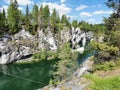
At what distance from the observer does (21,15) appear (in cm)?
11050

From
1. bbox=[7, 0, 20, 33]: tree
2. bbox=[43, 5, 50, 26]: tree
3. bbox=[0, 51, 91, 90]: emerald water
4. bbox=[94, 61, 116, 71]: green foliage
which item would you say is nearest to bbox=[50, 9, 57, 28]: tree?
bbox=[43, 5, 50, 26]: tree

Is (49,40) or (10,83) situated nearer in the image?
(10,83)

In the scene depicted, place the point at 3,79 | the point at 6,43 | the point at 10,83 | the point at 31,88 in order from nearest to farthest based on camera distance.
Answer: the point at 31,88 → the point at 10,83 → the point at 3,79 → the point at 6,43

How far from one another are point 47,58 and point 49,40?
2083 centimetres

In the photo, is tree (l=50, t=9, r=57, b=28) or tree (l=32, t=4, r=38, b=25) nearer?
tree (l=32, t=4, r=38, b=25)

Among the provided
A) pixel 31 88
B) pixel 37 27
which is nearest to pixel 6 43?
pixel 37 27

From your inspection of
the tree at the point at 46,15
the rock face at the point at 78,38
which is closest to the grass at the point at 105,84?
the tree at the point at 46,15

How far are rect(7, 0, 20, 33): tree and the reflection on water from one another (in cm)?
2088

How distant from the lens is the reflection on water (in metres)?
59.5

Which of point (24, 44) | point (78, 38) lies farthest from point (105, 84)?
point (78, 38)

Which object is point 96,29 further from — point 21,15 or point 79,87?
point 79,87

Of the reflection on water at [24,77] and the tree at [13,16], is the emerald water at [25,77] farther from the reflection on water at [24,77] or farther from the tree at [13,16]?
the tree at [13,16]

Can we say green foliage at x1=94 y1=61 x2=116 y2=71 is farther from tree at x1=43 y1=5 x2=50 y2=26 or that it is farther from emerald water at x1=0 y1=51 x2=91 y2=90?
tree at x1=43 y1=5 x2=50 y2=26

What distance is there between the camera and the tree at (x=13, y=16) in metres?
102
